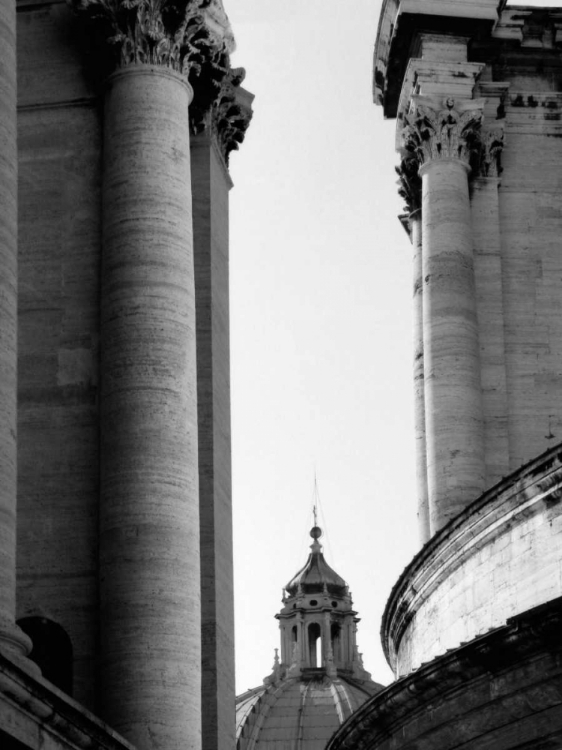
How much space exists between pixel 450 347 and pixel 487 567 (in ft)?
27.4

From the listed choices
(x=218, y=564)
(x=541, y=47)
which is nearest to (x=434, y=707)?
(x=218, y=564)

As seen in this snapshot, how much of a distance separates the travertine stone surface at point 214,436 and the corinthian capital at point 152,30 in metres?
2.62

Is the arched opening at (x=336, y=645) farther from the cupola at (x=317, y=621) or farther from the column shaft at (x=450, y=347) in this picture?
the column shaft at (x=450, y=347)

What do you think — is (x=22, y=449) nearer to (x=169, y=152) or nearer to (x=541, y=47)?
(x=169, y=152)

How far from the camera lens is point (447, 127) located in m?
43.4

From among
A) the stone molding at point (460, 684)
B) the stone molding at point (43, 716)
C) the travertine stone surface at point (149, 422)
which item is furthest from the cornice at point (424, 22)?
the stone molding at point (43, 716)

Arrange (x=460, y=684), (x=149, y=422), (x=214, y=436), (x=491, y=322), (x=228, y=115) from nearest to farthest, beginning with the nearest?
1. (x=149, y=422)
2. (x=460, y=684)
3. (x=214, y=436)
4. (x=228, y=115)
5. (x=491, y=322)

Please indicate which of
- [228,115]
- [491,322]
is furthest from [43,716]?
[491,322]

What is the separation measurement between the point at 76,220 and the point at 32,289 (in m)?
1.02

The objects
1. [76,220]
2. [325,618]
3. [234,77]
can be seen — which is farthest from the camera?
[325,618]

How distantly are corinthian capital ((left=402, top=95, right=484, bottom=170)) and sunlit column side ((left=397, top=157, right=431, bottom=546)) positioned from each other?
0.83 meters

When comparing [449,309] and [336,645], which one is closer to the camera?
[449,309]

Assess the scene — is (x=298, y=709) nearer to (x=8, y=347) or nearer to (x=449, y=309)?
(x=449, y=309)

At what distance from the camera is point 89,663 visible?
27.3m
